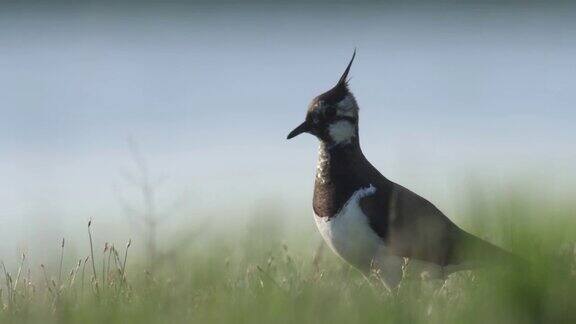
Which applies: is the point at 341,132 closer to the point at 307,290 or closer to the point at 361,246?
the point at 361,246

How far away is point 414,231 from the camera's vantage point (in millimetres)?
8617

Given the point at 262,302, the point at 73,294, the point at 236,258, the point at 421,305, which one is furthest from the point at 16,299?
the point at 421,305

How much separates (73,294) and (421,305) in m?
1.95

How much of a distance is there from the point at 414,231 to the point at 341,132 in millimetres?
890

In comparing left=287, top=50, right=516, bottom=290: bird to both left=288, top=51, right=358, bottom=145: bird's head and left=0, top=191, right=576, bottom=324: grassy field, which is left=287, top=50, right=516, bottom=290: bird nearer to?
left=288, top=51, right=358, bottom=145: bird's head

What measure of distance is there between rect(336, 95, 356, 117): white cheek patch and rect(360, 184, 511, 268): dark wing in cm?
61

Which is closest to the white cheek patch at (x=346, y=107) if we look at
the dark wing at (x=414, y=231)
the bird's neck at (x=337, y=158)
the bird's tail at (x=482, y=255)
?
the bird's neck at (x=337, y=158)

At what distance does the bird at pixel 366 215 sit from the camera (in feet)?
27.6

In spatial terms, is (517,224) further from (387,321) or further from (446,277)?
(446,277)

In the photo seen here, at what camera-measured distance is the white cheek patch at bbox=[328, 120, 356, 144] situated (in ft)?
29.8

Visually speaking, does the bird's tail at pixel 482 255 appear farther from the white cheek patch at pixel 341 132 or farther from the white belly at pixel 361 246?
the white cheek patch at pixel 341 132

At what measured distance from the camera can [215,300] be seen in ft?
22.4

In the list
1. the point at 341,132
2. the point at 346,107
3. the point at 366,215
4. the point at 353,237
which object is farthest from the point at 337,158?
the point at 353,237

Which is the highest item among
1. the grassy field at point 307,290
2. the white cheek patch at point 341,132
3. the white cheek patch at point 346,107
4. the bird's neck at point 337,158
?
the white cheek patch at point 346,107
